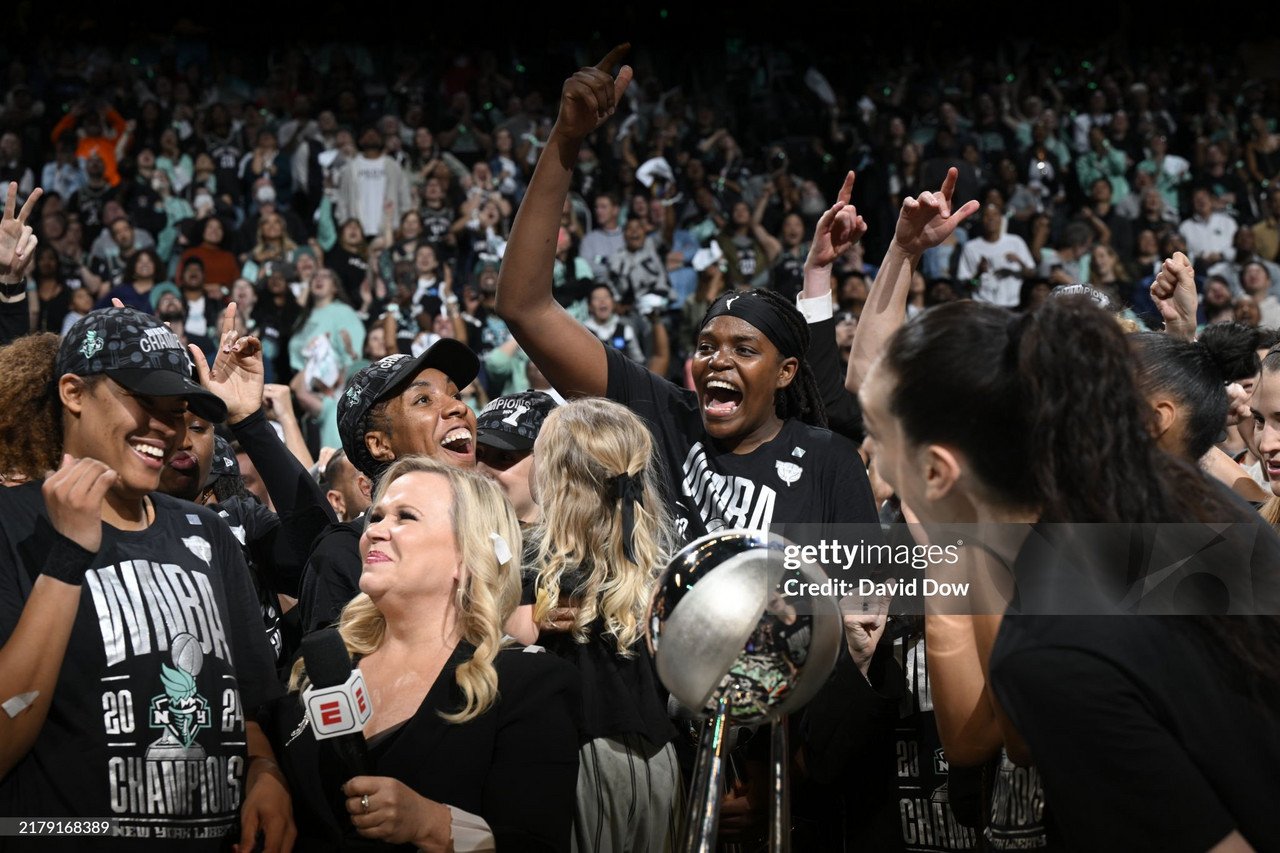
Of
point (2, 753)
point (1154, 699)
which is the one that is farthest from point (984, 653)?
point (2, 753)

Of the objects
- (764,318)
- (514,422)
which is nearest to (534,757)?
(764,318)

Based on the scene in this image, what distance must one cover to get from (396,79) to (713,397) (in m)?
12.0

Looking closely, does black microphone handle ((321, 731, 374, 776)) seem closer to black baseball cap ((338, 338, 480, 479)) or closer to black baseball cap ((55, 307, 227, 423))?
black baseball cap ((55, 307, 227, 423))

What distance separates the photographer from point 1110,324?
1572 mm

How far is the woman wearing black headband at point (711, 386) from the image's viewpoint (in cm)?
279

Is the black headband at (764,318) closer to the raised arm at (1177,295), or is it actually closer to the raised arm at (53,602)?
the raised arm at (1177,295)

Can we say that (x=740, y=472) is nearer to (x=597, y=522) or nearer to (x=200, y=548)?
(x=597, y=522)

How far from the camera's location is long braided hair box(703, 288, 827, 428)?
338cm

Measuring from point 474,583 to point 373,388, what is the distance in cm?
108

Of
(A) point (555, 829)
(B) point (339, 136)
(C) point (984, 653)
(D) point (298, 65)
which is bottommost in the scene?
(A) point (555, 829)

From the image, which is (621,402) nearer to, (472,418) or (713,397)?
(713,397)

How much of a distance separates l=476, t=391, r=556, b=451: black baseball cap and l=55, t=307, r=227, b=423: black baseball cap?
3.99ft

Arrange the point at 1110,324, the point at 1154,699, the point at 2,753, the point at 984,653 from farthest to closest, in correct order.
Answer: the point at 2,753 → the point at 984,653 → the point at 1110,324 → the point at 1154,699


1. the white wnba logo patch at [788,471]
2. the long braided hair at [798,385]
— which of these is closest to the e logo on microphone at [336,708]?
the white wnba logo patch at [788,471]
